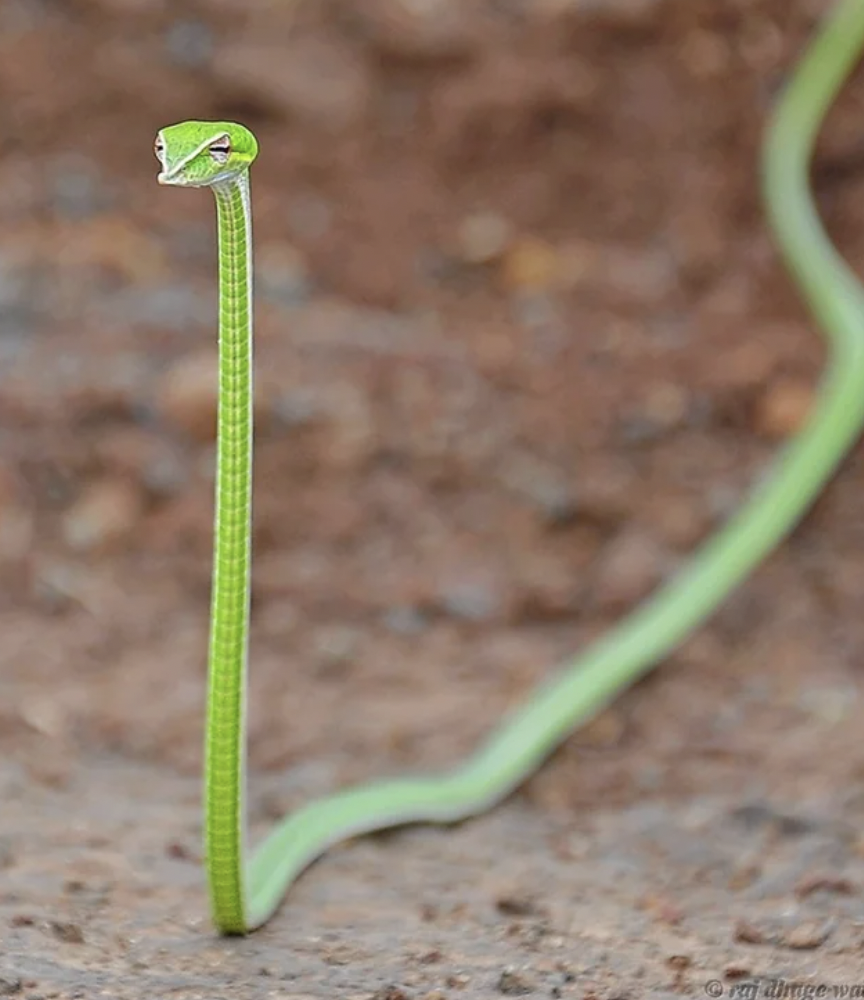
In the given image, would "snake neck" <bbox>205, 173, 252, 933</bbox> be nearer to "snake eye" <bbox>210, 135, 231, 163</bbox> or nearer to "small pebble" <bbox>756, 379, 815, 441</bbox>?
"snake eye" <bbox>210, 135, 231, 163</bbox>

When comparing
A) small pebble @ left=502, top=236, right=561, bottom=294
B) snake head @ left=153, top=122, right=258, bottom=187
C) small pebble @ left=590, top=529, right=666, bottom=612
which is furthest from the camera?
small pebble @ left=502, top=236, right=561, bottom=294

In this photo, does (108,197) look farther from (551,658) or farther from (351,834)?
(351,834)

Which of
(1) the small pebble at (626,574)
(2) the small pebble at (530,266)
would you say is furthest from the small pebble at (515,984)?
(2) the small pebble at (530,266)

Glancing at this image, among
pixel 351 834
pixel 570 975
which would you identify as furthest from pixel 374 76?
pixel 570 975

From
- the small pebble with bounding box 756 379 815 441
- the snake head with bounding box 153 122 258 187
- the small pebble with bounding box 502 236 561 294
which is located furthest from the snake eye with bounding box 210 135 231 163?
the small pebble with bounding box 502 236 561 294

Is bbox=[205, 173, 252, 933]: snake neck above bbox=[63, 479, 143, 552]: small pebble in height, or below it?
above

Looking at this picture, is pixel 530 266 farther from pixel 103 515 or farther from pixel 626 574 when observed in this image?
pixel 103 515

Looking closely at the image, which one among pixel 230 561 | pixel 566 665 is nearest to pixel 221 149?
pixel 230 561
